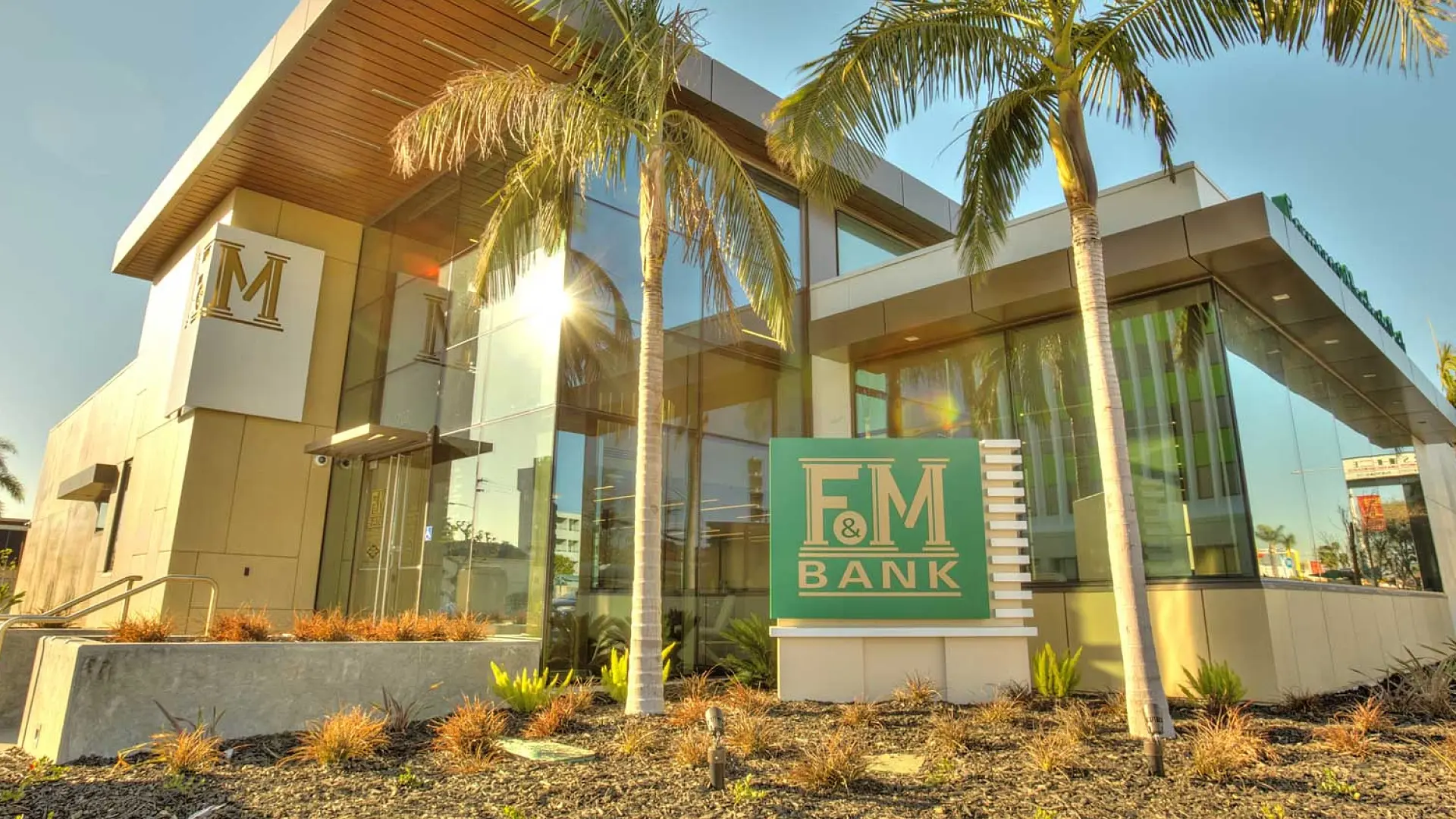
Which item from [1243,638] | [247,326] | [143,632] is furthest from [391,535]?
[1243,638]

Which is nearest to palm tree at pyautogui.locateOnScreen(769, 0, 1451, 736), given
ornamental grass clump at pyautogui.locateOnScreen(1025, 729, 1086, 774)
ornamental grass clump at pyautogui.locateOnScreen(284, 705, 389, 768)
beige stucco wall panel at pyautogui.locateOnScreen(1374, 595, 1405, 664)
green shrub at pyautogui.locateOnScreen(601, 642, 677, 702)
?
ornamental grass clump at pyautogui.locateOnScreen(1025, 729, 1086, 774)

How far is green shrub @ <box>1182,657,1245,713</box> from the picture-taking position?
7551mm

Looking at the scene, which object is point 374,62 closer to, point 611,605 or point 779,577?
point 611,605

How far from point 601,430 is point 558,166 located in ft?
10.7

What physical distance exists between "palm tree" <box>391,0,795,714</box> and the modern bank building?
1.68 meters

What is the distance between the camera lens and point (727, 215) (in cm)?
898

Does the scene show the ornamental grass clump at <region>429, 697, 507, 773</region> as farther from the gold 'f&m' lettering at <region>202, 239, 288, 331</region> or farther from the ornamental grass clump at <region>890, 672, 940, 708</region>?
the gold 'f&m' lettering at <region>202, 239, 288, 331</region>

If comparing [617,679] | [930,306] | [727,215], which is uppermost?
[727,215]

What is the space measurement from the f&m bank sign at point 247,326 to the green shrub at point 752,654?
8.39m

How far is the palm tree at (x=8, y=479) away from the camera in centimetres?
4222

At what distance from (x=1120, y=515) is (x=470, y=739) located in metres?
5.28

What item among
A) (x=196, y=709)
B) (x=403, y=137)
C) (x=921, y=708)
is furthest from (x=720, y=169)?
(x=196, y=709)

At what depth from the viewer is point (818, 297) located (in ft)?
42.7

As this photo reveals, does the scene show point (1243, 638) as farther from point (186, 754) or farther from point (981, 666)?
point (186, 754)
